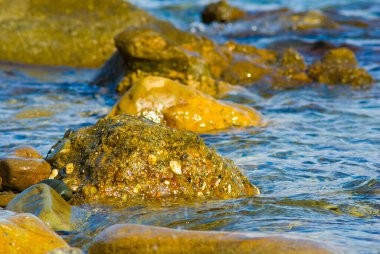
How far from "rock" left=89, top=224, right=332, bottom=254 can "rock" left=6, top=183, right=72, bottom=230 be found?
51 centimetres

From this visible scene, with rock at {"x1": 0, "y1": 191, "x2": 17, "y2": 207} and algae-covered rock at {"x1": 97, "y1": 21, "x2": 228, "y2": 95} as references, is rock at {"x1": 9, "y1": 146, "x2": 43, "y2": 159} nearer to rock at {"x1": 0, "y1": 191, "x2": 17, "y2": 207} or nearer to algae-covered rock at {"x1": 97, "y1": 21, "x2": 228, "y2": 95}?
rock at {"x1": 0, "y1": 191, "x2": 17, "y2": 207}

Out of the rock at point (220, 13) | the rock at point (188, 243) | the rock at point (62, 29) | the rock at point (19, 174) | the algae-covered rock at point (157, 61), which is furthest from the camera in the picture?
the rock at point (220, 13)

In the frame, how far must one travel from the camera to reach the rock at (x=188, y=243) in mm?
3336

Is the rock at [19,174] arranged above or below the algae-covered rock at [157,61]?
above

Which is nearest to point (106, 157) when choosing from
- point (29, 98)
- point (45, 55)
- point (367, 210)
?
point (367, 210)

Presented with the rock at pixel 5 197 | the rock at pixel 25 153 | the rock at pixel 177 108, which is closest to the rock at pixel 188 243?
the rock at pixel 5 197

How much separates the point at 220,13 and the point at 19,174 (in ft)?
40.6

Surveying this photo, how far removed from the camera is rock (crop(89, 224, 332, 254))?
3.34 meters

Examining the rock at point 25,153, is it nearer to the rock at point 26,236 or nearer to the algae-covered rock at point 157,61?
the rock at point 26,236

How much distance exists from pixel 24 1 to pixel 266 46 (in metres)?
4.24

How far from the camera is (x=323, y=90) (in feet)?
29.8

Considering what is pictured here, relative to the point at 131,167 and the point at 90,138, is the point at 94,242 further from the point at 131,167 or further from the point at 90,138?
the point at 90,138

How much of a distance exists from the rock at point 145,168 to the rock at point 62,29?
21.6ft

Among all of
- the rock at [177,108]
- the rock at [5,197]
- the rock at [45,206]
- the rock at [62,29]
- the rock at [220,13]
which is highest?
the rock at [45,206]
